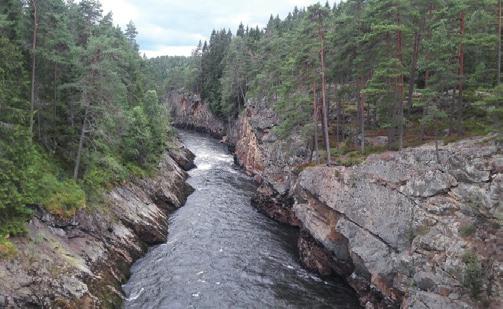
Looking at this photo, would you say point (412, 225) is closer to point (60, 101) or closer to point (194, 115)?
point (60, 101)

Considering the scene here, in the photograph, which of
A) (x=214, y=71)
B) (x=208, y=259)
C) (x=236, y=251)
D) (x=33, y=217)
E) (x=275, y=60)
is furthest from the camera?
(x=214, y=71)

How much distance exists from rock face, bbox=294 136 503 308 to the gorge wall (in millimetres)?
51

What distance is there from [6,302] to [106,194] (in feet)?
48.6

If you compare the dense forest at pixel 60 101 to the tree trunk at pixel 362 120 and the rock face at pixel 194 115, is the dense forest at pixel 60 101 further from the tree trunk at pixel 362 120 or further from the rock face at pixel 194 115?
the rock face at pixel 194 115

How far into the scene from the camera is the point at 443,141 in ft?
85.1

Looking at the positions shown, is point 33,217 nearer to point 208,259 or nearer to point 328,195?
point 208,259

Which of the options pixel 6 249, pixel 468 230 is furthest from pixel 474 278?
pixel 6 249

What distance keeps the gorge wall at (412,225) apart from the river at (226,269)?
2.65 meters

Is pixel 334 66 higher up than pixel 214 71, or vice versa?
pixel 214 71

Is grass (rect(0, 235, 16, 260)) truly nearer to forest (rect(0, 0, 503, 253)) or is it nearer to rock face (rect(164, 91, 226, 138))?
forest (rect(0, 0, 503, 253))

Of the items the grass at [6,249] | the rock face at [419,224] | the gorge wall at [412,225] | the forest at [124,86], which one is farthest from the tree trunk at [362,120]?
the grass at [6,249]

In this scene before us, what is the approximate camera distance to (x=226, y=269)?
2736cm

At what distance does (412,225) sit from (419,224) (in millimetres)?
445

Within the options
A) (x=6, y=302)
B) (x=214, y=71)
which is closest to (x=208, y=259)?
(x=6, y=302)
